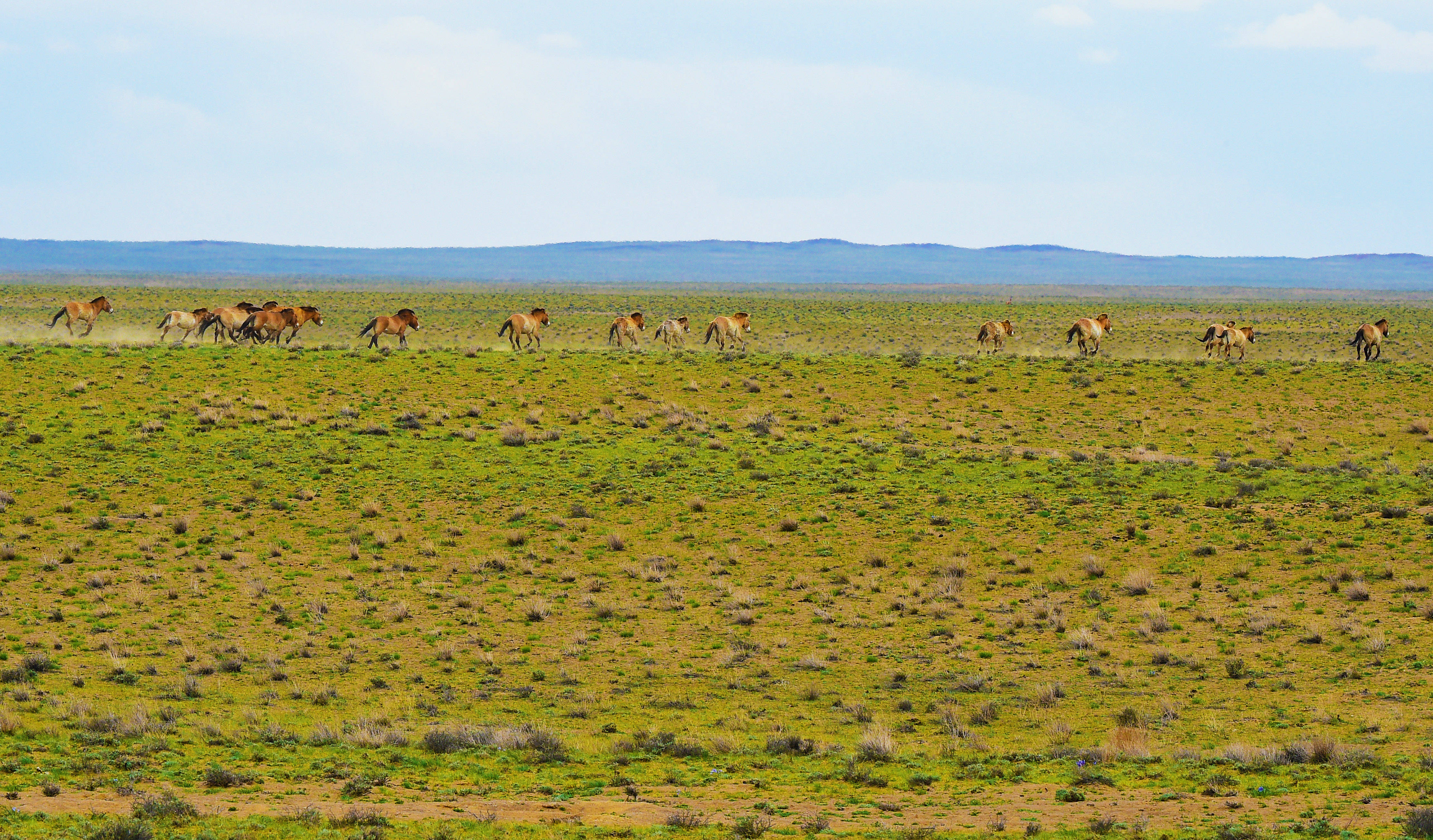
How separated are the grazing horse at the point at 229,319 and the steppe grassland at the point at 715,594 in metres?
5.75

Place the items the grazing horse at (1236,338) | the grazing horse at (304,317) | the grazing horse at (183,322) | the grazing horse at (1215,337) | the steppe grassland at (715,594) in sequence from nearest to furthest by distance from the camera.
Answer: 1. the steppe grassland at (715,594)
2. the grazing horse at (183,322)
3. the grazing horse at (304,317)
4. the grazing horse at (1236,338)
5. the grazing horse at (1215,337)

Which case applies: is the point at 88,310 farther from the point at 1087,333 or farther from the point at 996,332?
the point at 1087,333

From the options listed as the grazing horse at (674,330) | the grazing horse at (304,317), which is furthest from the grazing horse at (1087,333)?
the grazing horse at (304,317)

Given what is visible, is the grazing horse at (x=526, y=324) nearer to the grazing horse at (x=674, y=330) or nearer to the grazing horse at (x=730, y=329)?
the grazing horse at (x=674, y=330)

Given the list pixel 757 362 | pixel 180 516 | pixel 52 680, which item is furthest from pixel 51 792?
pixel 757 362

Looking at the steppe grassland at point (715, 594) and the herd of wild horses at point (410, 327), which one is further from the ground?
the herd of wild horses at point (410, 327)

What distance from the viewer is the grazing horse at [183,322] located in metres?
49.1

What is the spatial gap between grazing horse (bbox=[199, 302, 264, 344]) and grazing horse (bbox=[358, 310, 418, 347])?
4.10 m

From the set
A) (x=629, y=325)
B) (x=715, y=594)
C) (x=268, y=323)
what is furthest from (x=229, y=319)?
(x=715, y=594)

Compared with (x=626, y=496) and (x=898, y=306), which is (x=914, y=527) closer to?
(x=626, y=496)

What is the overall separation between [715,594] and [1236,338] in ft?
112

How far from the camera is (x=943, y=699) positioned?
1842 cm

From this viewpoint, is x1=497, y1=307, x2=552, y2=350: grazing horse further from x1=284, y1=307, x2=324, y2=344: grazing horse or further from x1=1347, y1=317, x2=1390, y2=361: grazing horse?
x1=1347, y1=317, x2=1390, y2=361: grazing horse

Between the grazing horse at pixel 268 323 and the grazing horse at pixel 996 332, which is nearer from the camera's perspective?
the grazing horse at pixel 268 323
